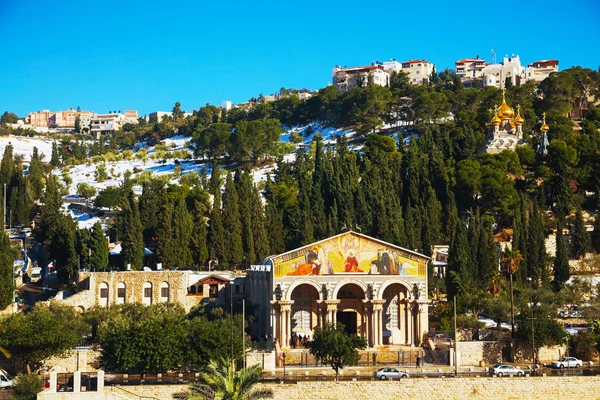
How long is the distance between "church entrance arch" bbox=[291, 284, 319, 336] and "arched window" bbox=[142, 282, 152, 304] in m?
10.2

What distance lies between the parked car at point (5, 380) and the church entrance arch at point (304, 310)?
17344 mm

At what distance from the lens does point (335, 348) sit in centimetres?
4756

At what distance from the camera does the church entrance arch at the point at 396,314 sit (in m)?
57.9

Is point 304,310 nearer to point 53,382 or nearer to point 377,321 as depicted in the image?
point 377,321

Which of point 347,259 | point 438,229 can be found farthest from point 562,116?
point 347,259

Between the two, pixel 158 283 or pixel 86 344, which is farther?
pixel 158 283

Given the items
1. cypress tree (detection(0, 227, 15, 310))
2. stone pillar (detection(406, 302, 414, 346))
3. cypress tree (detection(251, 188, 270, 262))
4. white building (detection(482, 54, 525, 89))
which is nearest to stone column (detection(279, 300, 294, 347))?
stone pillar (detection(406, 302, 414, 346))

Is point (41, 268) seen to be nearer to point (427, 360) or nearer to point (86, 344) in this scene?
point (86, 344)

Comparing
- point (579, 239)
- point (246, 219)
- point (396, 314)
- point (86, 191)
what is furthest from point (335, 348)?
point (86, 191)

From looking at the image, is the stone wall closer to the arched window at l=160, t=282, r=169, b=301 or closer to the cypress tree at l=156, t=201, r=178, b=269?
the arched window at l=160, t=282, r=169, b=301

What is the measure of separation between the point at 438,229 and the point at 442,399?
29777 mm

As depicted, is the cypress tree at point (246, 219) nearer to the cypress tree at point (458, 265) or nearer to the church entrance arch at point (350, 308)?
the church entrance arch at point (350, 308)

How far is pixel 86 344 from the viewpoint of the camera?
55.9 m

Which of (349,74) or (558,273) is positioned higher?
(349,74)
